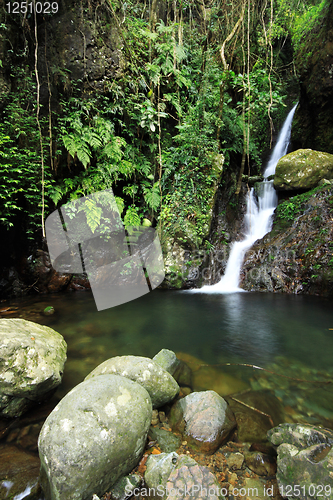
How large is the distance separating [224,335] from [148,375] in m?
2.42

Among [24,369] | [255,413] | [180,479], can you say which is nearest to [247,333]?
[255,413]

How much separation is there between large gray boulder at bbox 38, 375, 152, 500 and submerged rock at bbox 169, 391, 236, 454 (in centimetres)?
46

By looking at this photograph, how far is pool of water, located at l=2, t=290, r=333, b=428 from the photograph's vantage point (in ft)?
9.82

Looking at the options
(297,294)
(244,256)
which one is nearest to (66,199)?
(244,256)

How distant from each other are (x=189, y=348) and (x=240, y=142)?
8.55 metres

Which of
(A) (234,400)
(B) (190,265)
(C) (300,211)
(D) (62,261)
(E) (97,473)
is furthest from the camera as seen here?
(C) (300,211)

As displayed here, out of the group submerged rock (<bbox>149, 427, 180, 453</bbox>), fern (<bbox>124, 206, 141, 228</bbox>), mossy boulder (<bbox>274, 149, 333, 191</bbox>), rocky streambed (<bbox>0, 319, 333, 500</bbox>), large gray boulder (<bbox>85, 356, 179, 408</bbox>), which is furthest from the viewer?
mossy boulder (<bbox>274, 149, 333, 191</bbox>)

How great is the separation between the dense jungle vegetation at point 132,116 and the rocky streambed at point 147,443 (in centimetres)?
417

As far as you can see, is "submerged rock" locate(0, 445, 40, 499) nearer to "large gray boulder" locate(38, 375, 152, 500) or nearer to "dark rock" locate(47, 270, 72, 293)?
"large gray boulder" locate(38, 375, 152, 500)

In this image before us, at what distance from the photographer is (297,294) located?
662 cm

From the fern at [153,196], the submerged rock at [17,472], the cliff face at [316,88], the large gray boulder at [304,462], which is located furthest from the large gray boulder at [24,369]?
Answer: the cliff face at [316,88]

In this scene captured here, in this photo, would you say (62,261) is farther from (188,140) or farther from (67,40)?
(67,40)

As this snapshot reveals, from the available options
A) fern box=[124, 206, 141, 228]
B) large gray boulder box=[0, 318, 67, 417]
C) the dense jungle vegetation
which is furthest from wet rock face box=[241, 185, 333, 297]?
large gray boulder box=[0, 318, 67, 417]

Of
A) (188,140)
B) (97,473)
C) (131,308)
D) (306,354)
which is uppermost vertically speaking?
(188,140)
